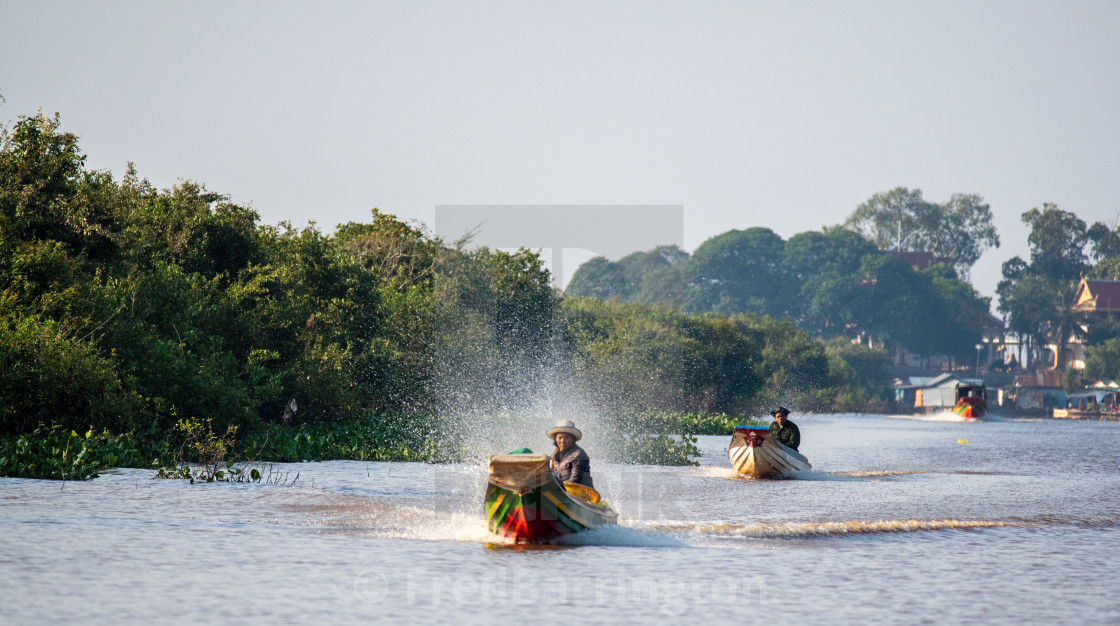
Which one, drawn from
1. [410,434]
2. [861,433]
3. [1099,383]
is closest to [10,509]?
[410,434]

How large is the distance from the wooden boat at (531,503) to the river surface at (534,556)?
10.3 inches

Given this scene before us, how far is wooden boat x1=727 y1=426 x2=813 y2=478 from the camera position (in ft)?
86.7

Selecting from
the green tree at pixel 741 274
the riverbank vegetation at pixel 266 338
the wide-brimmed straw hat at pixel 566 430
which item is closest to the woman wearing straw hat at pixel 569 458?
the wide-brimmed straw hat at pixel 566 430

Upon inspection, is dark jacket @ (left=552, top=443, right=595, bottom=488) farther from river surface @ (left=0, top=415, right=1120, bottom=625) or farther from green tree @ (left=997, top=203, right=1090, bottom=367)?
green tree @ (left=997, top=203, right=1090, bottom=367)

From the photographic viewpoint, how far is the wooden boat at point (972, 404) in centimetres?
8012

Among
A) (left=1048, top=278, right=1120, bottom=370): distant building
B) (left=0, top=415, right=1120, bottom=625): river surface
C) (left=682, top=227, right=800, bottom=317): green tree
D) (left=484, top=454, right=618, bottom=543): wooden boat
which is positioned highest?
(left=682, top=227, right=800, bottom=317): green tree

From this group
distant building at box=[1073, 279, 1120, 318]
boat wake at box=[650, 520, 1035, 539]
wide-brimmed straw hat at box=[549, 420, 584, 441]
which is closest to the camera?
wide-brimmed straw hat at box=[549, 420, 584, 441]

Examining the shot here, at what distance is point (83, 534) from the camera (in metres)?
14.3

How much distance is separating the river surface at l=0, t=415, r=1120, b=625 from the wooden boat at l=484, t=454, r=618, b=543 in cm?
26

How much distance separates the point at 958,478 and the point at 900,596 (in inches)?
704

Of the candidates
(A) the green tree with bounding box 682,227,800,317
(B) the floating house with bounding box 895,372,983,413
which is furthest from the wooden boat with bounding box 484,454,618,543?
(A) the green tree with bounding box 682,227,800,317

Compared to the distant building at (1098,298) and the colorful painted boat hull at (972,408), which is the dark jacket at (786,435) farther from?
the distant building at (1098,298)

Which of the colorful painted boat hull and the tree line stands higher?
the tree line

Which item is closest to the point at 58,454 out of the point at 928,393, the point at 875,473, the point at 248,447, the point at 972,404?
the point at 248,447
